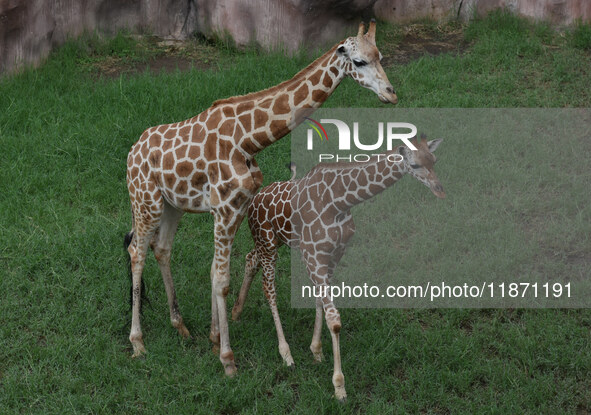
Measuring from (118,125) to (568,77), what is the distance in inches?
231

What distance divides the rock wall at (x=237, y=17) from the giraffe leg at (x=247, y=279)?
4.83m

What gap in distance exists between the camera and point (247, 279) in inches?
267

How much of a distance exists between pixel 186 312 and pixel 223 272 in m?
1.14

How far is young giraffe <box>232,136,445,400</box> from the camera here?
Answer: 5.64 metres

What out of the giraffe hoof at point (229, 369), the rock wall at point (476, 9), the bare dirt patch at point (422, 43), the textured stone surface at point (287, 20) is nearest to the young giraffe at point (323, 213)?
the giraffe hoof at point (229, 369)

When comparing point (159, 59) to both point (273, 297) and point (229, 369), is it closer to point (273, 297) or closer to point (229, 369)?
point (273, 297)

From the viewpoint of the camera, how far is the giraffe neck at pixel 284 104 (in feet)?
18.1

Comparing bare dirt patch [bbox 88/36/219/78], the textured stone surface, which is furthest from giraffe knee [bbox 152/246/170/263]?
the textured stone surface

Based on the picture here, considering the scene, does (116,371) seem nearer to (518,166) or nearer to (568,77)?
(518,166)

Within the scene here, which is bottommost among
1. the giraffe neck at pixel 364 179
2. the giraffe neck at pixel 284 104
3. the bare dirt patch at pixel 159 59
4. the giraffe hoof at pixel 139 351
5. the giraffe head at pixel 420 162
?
the giraffe hoof at pixel 139 351

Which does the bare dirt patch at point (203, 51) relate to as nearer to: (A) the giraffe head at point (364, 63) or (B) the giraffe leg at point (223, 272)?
(B) the giraffe leg at point (223, 272)

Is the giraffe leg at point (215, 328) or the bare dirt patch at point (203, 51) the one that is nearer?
the giraffe leg at point (215, 328)

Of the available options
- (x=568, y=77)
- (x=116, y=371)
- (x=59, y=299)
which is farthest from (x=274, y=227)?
(x=568, y=77)

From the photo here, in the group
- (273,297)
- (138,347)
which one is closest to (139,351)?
(138,347)
